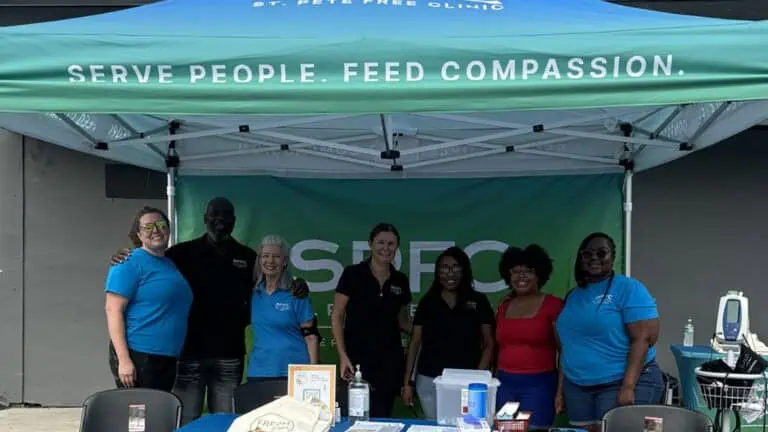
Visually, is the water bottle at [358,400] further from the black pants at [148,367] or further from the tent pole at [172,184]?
the tent pole at [172,184]

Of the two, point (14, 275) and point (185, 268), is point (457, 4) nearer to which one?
point (185, 268)

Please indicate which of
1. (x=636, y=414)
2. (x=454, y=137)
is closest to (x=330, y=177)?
(x=454, y=137)

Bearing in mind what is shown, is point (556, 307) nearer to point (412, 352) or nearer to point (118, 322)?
point (412, 352)

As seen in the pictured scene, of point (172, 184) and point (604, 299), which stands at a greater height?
point (172, 184)

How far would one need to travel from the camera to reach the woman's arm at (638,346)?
349 centimetres

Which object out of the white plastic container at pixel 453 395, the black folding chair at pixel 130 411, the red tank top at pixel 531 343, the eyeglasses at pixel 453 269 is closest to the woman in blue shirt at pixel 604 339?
the red tank top at pixel 531 343

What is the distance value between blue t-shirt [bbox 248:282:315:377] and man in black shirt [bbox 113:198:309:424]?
0.94 feet

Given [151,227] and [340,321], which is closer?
[151,227]

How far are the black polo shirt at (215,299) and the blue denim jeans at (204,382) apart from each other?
45 millimetres

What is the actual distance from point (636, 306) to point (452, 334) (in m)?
0.96

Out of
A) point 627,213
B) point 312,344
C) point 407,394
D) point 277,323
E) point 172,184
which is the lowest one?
point 407,394

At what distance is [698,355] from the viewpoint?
4.82 metres

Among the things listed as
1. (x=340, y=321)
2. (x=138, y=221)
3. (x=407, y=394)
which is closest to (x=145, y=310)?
(x=138, y=221)

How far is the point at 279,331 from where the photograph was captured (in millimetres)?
3760
